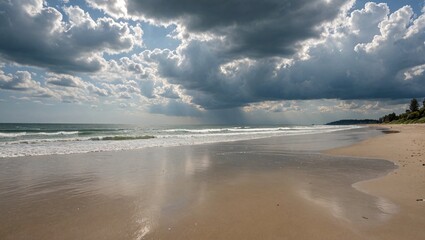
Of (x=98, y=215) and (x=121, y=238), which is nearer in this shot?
(x=121, y=238)

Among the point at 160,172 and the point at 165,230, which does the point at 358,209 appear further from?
the point at 160,172

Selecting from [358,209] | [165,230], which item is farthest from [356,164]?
[165,230]

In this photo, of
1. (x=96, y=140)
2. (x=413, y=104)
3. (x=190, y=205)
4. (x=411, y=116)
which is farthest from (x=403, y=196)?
(x=413, y=104)

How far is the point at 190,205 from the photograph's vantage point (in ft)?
20.1

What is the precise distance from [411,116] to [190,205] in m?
120

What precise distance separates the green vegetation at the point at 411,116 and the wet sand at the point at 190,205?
315 ft

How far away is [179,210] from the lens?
575 cm

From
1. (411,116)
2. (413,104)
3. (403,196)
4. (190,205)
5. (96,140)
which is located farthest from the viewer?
(413,104)

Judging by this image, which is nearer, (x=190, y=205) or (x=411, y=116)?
(x=190, y=205)

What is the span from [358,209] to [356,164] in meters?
7.52

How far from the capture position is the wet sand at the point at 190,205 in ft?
15.4

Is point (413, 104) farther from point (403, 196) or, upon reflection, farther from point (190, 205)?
point (190, 205)

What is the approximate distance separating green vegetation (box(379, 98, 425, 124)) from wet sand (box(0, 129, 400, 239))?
315ft

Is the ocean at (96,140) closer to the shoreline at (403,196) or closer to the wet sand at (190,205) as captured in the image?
the wet sand at (190,205)
